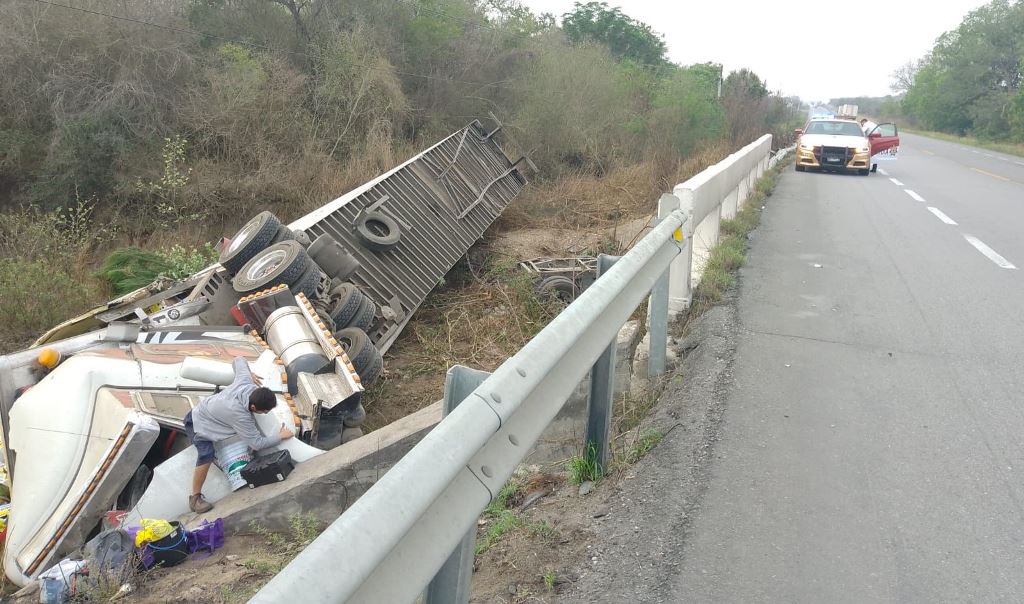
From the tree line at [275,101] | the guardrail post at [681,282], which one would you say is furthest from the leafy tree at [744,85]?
the guardrail post at [681,282]

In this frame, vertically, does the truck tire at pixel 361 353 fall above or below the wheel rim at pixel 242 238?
below

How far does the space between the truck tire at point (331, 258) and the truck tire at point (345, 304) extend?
47 centimetres

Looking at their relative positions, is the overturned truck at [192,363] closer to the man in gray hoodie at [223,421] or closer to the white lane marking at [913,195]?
the man in gray hoodie at [223,421]

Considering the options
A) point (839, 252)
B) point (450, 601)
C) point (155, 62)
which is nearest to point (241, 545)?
point (450, 601)

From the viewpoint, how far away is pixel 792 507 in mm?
3232

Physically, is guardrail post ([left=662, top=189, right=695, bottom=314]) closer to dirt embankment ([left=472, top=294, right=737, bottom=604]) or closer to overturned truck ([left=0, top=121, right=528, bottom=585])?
dirt embankment ([left=472, top=294, right=737, bottom=604])

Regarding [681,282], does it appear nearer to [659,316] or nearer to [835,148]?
[659,316]

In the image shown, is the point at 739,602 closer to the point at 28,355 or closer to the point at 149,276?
the point at 28,355

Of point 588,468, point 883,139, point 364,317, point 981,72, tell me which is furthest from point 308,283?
point 981,72

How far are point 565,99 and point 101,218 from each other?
13.9 metres

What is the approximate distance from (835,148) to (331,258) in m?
15.9

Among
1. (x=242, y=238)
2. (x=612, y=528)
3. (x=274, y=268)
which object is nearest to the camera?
(x=612, y=528)

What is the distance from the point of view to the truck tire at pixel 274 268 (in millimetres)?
8547

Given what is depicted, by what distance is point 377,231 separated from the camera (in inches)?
455
